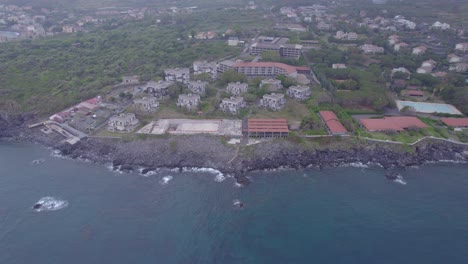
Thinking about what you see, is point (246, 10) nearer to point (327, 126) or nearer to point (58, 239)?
point (327, 126)

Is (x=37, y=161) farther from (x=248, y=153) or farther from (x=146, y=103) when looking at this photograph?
(x=248, y=153)

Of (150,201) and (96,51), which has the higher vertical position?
(96,51)

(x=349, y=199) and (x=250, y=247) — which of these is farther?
(x=349, y=199)

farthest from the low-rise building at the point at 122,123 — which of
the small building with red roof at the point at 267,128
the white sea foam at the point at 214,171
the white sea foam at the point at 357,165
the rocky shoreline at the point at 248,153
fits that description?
the white sea foam at the point at 357,165

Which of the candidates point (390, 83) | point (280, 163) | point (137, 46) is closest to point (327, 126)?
point (280, 163)

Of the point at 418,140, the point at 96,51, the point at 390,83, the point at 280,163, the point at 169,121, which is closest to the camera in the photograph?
the point at 280,163

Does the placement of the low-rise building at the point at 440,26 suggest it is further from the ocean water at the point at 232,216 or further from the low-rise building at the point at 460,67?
the ocean water at the point at 232,216

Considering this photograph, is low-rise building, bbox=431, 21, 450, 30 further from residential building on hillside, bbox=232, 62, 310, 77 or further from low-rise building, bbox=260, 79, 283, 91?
low-rise building, bbox=260, 79, 283, 91
